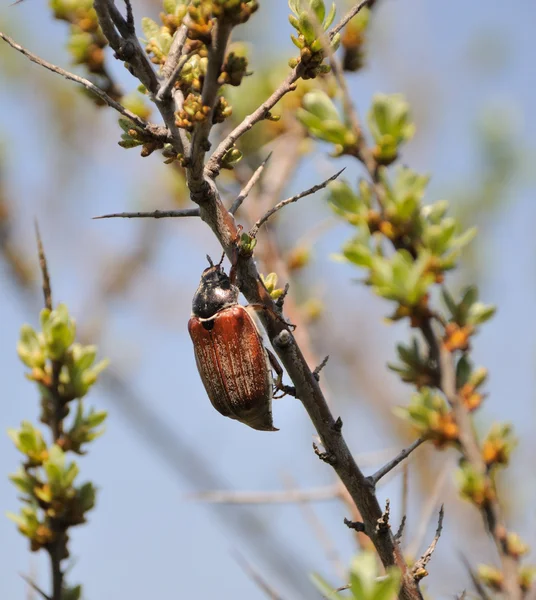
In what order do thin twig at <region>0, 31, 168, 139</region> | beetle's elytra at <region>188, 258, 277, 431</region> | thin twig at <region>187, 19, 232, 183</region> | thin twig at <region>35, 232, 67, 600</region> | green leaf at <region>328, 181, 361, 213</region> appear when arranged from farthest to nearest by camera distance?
1. beetle's elytra at <region>188, 258, 277, 431</region>
2. green leaf at <region>328, 181, 361, 213</region>
3. thin twig at <region>35, 232, 67, 600</region>
4. thin twig at <region>0, 31, 168, 139</region>
5. thin twig at <region>187, 19, 232, 183</region>

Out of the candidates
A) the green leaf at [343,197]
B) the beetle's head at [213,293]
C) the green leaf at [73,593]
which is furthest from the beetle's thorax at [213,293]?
the green leaf at [73,593]

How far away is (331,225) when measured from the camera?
135 inches

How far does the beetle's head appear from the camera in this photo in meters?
3.10

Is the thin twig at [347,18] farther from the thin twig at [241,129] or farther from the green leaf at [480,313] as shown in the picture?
the green leaf at [480,313]

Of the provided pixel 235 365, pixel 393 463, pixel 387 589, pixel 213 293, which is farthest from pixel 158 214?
pixel 213 293

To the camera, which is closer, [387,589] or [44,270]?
[387,589]

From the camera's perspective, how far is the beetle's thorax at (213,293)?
310cm

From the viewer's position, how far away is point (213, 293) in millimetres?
3160

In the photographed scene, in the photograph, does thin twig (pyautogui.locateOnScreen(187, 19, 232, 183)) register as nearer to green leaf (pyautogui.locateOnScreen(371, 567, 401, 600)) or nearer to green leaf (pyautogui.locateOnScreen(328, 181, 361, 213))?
green leaf (pyautogui.locateOnScreen(371, 567, 401, 600))

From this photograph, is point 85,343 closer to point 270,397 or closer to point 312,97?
point 270,397

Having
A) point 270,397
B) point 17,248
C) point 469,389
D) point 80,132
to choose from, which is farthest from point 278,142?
point 80,132

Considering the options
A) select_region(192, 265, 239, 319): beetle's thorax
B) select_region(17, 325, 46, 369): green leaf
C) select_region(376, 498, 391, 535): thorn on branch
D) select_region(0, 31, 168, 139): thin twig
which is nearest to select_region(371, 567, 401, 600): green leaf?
select_region(376, 498, 391, 535): thorn on branch

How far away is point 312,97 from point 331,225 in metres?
1.20

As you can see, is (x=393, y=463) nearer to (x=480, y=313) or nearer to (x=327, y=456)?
(x=327, y=456)
